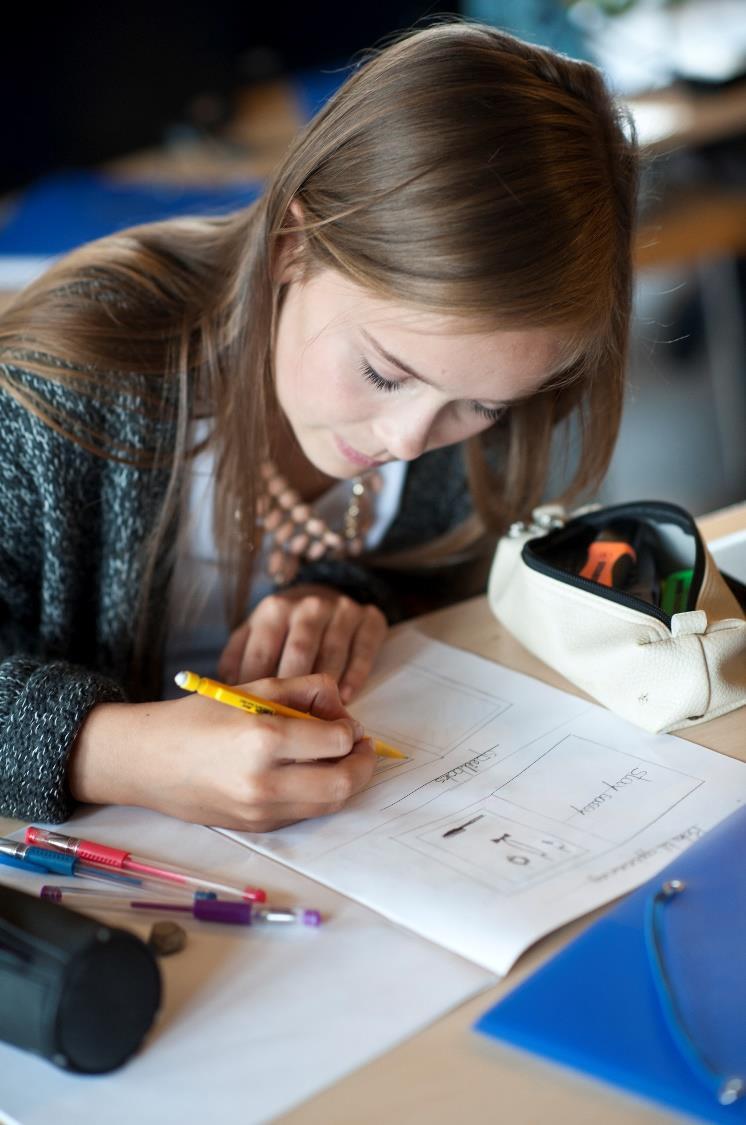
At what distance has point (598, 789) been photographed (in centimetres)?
75

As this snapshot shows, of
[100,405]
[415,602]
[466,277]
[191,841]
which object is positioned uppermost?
[466,277]

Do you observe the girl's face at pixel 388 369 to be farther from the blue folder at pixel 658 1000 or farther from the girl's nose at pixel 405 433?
the blue folder at pixel 658 1000

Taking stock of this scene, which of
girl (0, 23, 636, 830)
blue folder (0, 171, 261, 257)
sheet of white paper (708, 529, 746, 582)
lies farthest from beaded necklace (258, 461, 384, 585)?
blue folder (0, 171, 261, 257)

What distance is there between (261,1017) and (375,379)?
487 mm

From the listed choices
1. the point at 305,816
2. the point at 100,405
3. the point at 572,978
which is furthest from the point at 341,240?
the point at 572,978

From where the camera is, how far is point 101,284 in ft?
3.50

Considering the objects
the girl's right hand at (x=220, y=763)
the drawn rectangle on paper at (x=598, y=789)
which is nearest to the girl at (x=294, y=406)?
the girl's right hand at (x=220, y=763)

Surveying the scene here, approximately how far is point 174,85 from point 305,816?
97.1 inches

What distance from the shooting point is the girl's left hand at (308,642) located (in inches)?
35.7

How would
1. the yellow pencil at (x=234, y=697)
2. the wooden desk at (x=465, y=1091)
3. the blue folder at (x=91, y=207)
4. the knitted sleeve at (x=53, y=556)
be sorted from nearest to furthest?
the wooden desk at (x=465, y=1091)
the yellow pencil at (x=234, y=697)
the knitted sleeve at (x=53, y=556)
the blue folder at (x=91, y=207)

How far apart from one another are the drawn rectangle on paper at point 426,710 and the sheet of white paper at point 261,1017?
17cm

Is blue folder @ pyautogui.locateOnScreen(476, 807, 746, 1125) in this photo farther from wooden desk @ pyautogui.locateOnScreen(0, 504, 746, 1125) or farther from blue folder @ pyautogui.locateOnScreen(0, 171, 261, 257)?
blue folder @ pyautogui.locateOnScreen(0, 171, 261, 257)

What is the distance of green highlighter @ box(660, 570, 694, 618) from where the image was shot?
34.7 inches

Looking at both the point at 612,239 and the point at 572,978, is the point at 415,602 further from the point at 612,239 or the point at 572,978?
the point at 572,978
